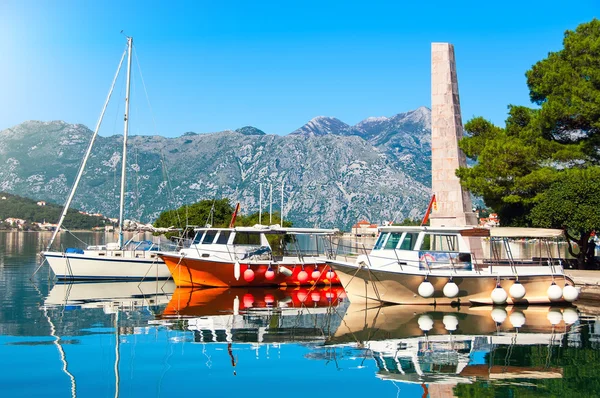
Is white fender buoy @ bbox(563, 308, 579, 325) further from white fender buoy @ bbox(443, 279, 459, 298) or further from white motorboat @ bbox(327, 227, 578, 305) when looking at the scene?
white fender buoy @ bbox(443, 279, 459, 298)

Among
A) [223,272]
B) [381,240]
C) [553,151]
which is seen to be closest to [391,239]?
[381,240]

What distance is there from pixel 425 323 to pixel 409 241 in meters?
4.64

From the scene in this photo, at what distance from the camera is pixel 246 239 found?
1197 inches

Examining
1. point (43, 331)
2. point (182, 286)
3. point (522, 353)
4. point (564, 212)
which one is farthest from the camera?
point (182, 286)

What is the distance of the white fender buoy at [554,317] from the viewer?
1899 centimetres

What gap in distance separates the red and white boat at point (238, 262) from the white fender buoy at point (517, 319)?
9.51m

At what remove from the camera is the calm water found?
11.4 metres

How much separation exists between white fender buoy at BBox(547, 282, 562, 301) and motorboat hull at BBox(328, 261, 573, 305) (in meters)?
0.34

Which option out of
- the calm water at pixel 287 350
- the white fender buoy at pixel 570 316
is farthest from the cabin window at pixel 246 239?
the white fender buoy at pixel 570 316

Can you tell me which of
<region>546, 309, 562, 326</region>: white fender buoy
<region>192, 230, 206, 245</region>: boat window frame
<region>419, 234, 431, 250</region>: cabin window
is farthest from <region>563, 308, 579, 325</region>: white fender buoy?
<region>192, 230, 206, 245</region>: boat window frame

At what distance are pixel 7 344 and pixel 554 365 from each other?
38.2 feet

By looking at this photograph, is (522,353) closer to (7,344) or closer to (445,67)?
(7,344)

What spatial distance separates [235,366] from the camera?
1298 cm

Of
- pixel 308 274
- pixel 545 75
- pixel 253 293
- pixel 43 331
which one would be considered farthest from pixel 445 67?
pixel 43 331
